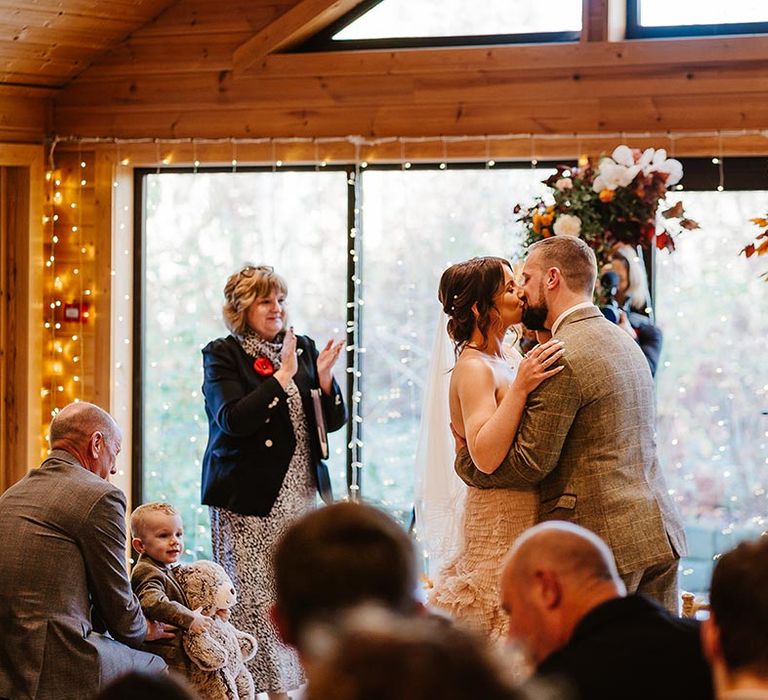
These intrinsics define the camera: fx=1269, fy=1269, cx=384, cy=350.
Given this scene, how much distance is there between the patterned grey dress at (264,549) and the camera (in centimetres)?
499

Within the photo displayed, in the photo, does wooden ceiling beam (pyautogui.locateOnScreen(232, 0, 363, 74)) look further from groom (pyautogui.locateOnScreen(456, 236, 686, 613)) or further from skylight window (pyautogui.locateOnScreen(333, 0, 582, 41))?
groom (pyautogui.locateOnScreen(456, 236, 686, 613))

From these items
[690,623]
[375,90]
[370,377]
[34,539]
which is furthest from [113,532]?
[375,90]

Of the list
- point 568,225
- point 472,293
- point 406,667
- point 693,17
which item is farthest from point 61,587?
point 693,17

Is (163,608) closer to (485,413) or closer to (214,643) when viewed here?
(214,643)

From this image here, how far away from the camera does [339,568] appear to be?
1.81 m

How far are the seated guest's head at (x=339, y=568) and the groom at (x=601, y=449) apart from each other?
1.51m

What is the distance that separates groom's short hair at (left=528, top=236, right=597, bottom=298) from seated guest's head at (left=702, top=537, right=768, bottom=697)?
65.4 inches

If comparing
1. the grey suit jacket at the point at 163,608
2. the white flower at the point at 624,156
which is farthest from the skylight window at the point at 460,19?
the grey suit jacket at the point at 163,608

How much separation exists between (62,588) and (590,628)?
191cm

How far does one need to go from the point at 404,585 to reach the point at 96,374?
4.74m

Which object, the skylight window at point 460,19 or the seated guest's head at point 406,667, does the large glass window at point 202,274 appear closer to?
the skylight window at point 460,19

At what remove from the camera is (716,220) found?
5.71 m

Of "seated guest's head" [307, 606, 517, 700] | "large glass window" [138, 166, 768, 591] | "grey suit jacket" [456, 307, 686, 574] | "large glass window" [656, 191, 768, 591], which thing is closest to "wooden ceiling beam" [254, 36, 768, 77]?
"large glass window" [138, 166, 768, 591]

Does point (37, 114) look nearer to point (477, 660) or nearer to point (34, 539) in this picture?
point (34, 539)
